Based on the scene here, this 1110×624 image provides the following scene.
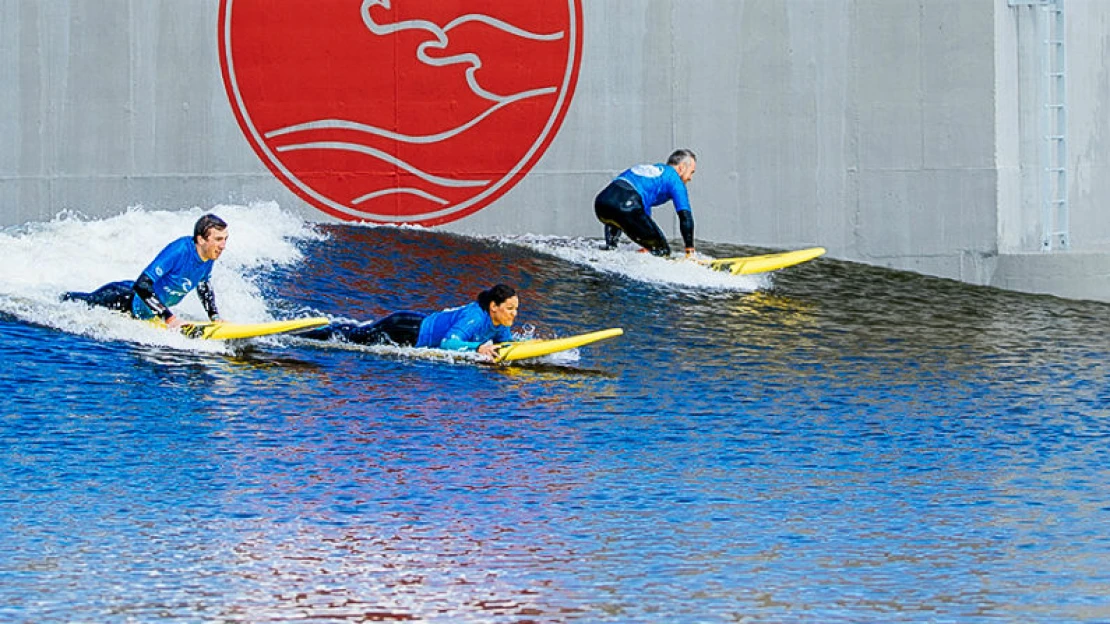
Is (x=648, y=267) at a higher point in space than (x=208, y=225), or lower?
lower

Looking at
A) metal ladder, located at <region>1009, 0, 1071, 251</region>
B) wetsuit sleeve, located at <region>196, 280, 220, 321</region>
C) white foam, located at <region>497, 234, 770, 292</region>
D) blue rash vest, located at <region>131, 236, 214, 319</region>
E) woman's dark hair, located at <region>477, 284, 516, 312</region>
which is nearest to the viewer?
woman's dark hair, located at <region>477, 284, 516, 312</region>

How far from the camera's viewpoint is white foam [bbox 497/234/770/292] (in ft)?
58.4

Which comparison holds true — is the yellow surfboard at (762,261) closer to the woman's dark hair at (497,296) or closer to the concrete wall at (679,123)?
the concrete wall at (679,123)

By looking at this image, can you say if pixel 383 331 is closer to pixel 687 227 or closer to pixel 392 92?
pixel 687 227

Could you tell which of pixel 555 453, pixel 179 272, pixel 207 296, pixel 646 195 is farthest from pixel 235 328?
pixel 646 195

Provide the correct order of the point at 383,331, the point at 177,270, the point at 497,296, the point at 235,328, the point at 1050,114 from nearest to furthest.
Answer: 1. the point at 497,296
2. the point at 177,270
3. the point at 235,328
4. the point at 383,331
5. the point at 1050,114

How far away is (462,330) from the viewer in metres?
13.4

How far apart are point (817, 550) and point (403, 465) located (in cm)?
299

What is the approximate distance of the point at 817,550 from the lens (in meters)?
A: 8.36

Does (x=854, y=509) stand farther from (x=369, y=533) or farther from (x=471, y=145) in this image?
(x=471, y=145)

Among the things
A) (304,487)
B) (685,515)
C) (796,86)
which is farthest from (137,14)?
(685,515)

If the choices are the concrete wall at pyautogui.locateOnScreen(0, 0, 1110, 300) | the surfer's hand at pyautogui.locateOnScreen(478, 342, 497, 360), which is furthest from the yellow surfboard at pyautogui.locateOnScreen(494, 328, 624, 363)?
the concrete wall at pyautogui.locateOnScreen(0, 0, 1110, 300)

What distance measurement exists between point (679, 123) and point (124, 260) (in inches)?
250

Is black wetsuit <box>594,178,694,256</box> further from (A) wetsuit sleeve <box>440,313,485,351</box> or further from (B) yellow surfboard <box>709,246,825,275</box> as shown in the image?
(A) wetsuit sleeve <box>440,313,485,351</box>
